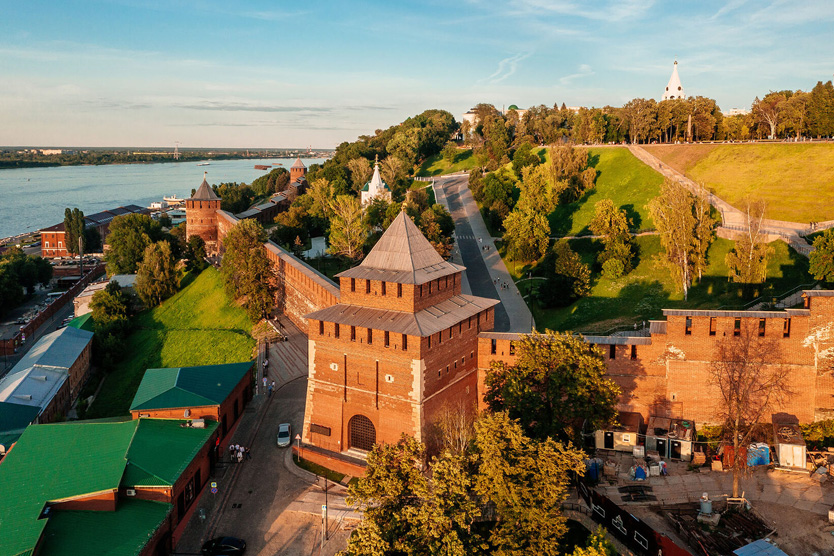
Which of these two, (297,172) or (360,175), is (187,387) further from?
(297,172)

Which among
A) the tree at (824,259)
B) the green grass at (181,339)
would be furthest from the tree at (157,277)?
the tree at (824,259)

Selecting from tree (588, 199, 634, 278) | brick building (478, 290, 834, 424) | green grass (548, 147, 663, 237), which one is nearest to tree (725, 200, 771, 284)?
brick building (478, 290, 834, 424)

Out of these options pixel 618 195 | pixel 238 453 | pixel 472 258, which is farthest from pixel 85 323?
pixel 618 195

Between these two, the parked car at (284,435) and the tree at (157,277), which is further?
the tree at (157,277)

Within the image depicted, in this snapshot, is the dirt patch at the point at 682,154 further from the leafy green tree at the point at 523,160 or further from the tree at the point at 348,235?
the tree at the point at 348,235

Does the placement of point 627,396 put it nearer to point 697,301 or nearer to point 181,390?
point 697,301

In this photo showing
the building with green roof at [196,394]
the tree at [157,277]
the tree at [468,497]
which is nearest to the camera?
the tree at [468,497]
